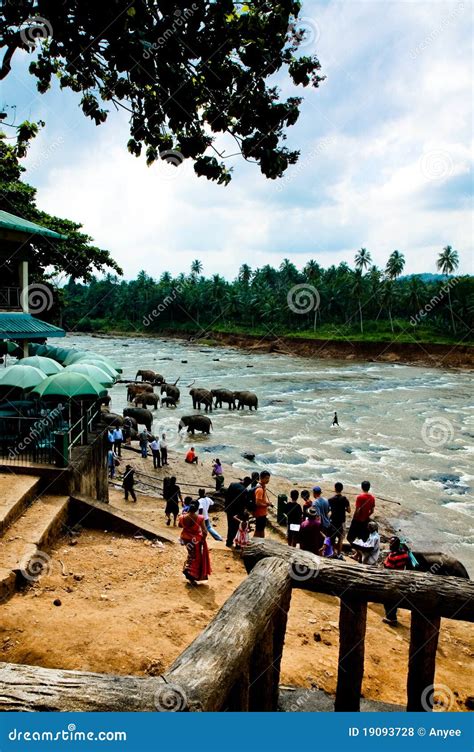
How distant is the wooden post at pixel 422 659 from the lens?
514cm

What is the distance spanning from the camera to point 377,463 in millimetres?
23203

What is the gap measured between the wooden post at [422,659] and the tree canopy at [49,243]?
21361mm

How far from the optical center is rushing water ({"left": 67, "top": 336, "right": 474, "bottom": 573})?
Result: 757 inches

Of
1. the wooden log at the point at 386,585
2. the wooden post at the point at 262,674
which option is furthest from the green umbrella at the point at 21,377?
the wooden post at the point at 262,674

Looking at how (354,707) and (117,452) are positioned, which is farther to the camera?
(117,452)

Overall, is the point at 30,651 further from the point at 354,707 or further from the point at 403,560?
the point at 403,560

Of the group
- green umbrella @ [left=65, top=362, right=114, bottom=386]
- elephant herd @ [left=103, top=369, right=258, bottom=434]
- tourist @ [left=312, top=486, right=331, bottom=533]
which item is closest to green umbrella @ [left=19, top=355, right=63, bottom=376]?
green umbrella @ [left=65, top=362, right=114, bottom=386]

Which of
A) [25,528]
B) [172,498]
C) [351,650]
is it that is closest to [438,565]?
[351,650]

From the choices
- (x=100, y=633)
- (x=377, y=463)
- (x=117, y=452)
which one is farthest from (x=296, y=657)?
(x=377, y=463)

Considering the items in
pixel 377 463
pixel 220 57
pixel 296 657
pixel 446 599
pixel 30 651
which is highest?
pixel 220 57

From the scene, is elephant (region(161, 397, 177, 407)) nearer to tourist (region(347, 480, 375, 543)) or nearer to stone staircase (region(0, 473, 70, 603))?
stone staircase (region(0, 473, 70, 603))

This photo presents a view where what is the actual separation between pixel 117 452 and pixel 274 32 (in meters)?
17.7

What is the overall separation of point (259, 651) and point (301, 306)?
80264 mm

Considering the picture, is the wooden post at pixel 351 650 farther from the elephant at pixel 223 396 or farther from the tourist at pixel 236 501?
the elephant at pixel 223 396
